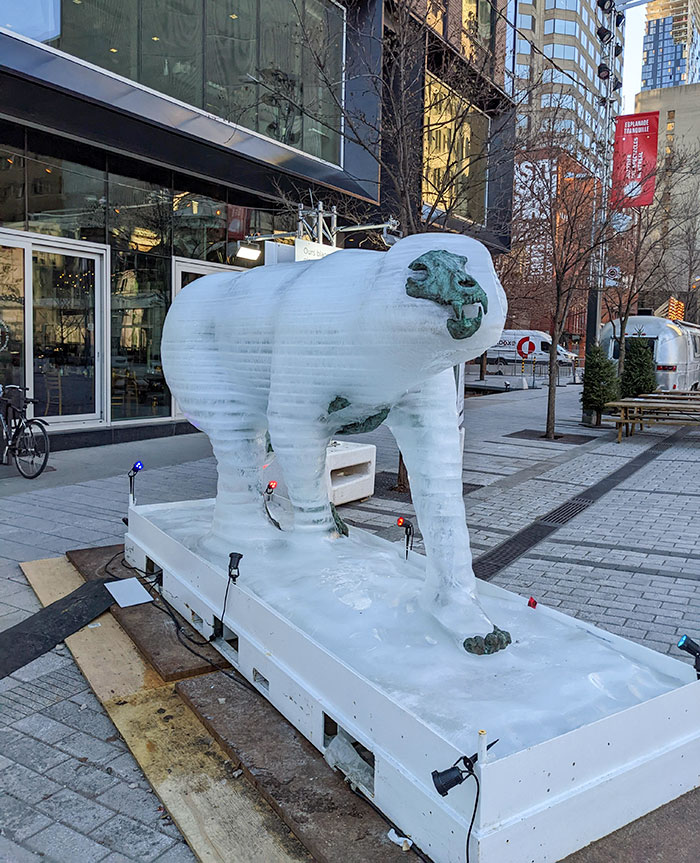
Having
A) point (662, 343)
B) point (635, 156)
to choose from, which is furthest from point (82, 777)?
point (662, 343)

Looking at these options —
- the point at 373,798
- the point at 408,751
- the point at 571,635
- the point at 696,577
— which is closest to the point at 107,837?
the point at 373,798

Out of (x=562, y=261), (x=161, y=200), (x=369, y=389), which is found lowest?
(x=369, y=389)

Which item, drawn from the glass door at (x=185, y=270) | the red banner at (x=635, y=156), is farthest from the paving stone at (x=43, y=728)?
the red banner at (x=635, y=156)

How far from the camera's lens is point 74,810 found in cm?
227

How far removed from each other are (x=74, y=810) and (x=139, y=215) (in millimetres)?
9789

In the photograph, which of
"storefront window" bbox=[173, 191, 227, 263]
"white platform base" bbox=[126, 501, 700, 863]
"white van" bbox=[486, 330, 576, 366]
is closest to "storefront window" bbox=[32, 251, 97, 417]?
"storefront window" bbox=[173, 191, 227, 263]

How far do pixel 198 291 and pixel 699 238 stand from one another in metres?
24.0

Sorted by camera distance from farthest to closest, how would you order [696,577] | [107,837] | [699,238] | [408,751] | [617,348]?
[699,238] → [617,348] → [696,577] → [107,837] → [408,751]

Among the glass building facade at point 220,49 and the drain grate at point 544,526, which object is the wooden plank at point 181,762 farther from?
the glass building facade at point 220,49

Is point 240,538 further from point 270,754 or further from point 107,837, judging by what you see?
point 107,837

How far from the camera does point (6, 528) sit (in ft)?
18.4

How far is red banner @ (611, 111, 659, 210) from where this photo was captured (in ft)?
40.2

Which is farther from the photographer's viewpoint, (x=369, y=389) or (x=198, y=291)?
(x=198, y=291)

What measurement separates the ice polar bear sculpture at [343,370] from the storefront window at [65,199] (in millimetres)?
6906
